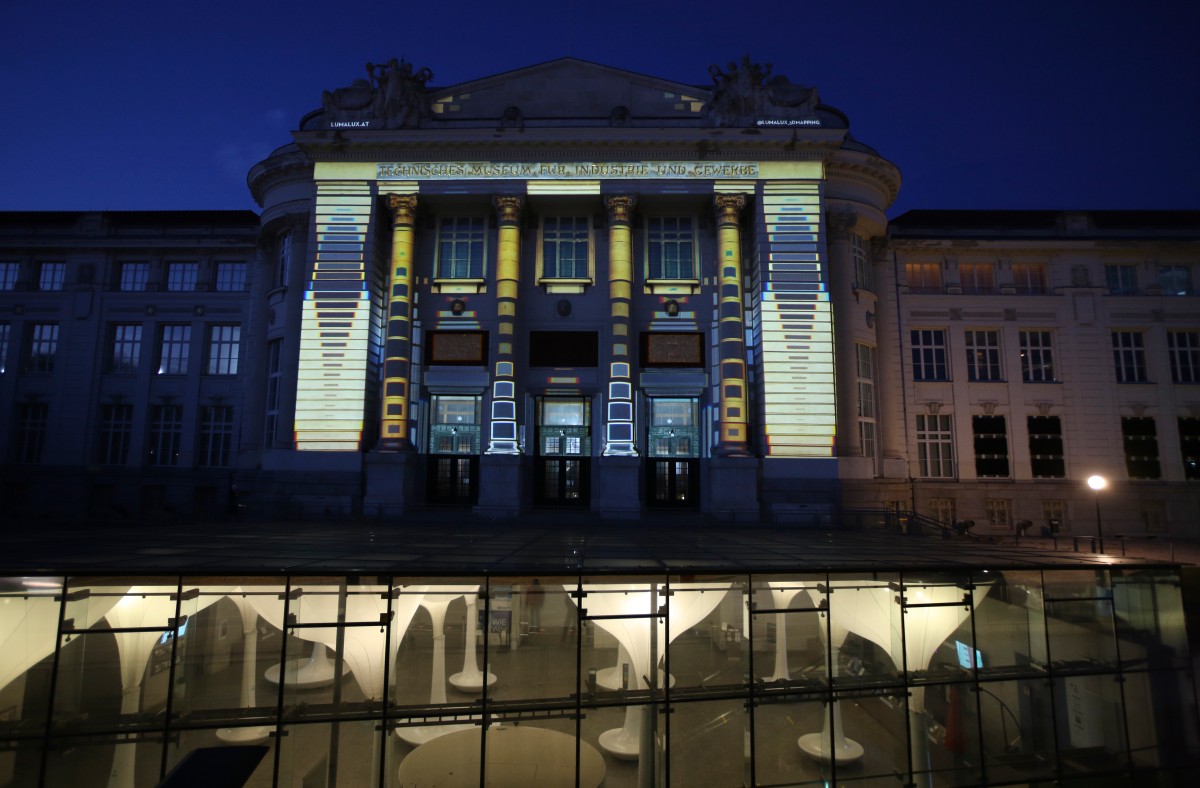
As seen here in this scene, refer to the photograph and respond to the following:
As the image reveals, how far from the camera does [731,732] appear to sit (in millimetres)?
12531

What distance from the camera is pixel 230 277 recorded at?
38.4 metres

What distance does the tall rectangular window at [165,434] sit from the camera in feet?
121

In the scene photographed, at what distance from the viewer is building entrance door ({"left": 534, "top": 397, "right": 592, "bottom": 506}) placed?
101ft

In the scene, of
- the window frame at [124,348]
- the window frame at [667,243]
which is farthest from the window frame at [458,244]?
the window frame at [124,348]

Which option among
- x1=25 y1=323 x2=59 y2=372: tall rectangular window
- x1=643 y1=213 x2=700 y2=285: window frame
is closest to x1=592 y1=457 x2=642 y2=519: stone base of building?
x1=643 y1=213 x2=700 y2=285: window frame

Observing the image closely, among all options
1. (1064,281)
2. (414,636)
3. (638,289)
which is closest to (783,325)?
(638,289)

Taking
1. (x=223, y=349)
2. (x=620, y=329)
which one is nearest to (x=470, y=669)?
(x=620, y=329)

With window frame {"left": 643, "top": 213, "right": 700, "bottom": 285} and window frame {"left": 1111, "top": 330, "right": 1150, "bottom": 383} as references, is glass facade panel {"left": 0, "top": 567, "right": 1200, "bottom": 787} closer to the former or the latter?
window frame {"left": 643, "top": 213, "right": 700, "bottom": 285}

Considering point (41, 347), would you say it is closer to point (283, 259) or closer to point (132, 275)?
point (132, 275)

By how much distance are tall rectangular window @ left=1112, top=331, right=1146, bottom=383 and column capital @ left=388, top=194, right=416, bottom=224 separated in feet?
124

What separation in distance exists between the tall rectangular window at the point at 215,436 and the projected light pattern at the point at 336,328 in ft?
32.6

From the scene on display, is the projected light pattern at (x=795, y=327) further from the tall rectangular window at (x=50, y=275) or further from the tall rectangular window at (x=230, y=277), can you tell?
the tall rectangular window at (x=50, y=275)

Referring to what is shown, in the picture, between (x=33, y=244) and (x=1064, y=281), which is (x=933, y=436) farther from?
(x=33, y=244)

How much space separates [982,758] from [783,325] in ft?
69.4
